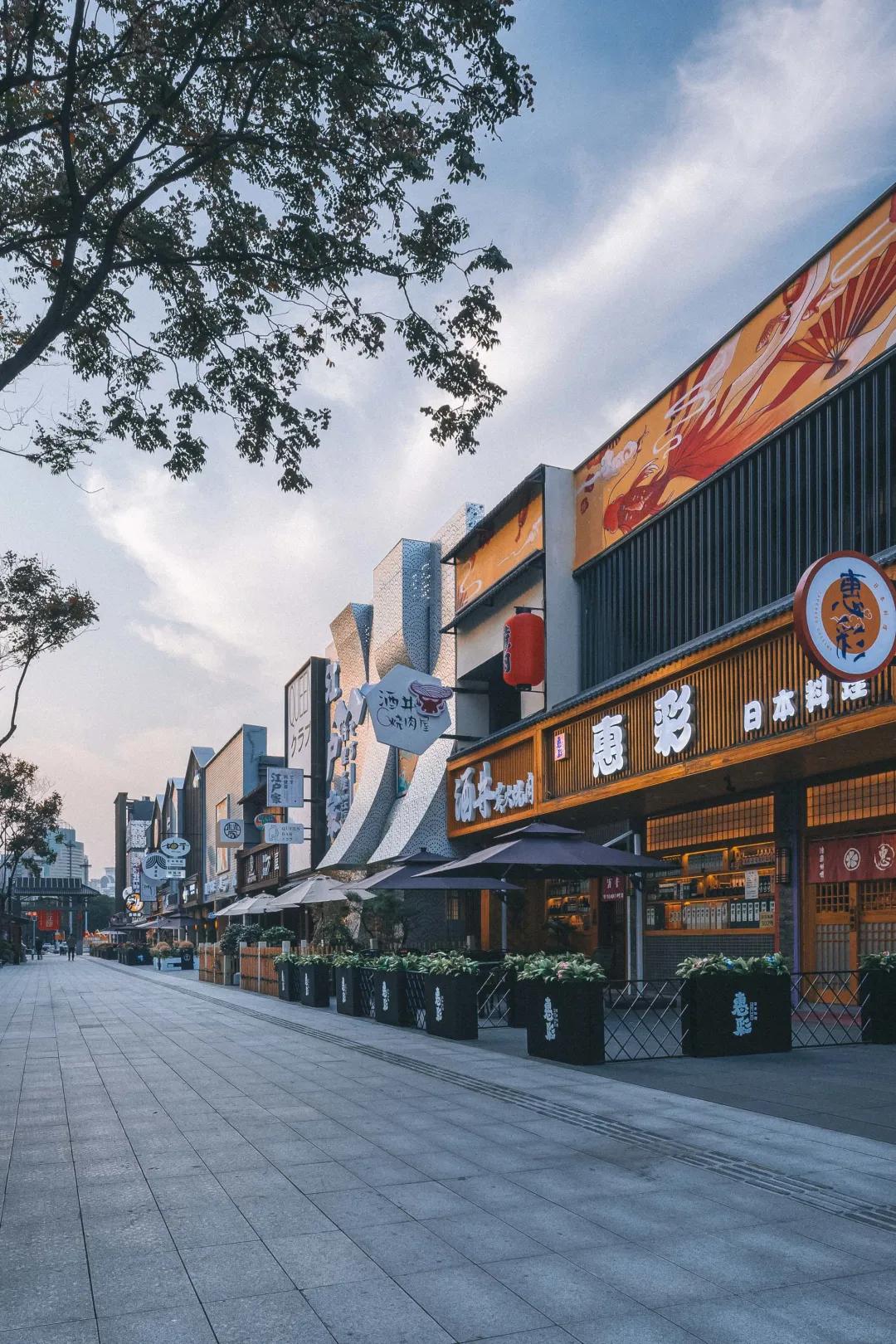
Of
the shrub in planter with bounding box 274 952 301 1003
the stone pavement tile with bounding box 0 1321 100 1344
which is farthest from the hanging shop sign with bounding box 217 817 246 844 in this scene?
the stone pavement tile with bounding box 0 1321 100 1344

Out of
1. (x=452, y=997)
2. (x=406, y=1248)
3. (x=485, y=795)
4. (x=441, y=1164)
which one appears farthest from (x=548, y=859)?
(x=485, y=795)

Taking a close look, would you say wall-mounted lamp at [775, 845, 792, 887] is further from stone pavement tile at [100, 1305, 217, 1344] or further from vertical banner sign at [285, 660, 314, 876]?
vertical banner sign at [285, 660, 314, 876]

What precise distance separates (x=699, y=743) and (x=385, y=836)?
1691 cm

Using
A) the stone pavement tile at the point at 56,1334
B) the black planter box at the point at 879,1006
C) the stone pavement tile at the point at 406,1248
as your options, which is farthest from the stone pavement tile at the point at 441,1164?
the black planter box at the point at 879,1006

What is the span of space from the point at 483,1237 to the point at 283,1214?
132 centimetres

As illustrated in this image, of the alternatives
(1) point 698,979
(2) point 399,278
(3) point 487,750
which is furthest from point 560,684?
(2) point 399,278

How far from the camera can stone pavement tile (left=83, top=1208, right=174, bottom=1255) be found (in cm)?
611

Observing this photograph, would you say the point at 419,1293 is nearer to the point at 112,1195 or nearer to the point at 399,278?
the point at 112,1195

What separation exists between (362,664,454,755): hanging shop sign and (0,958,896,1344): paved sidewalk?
15.5 m

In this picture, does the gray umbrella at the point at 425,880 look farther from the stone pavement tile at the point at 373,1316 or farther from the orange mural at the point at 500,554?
the stone pavement tile at the point at 373,1316

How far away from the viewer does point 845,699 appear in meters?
14.1

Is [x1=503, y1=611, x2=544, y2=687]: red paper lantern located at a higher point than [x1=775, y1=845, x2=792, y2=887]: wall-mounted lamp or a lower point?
higher

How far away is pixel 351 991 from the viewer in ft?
68.3

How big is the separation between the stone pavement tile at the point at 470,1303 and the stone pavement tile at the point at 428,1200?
1062mm
